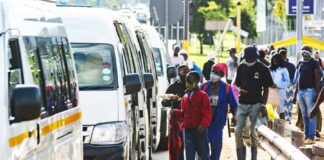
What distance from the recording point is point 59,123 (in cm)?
964

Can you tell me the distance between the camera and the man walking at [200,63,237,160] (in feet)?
50.6

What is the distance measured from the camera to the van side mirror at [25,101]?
22.8 feet

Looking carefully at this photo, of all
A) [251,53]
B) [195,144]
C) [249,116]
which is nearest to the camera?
[195,144]

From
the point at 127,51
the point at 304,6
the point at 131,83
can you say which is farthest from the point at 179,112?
the point at 304,6

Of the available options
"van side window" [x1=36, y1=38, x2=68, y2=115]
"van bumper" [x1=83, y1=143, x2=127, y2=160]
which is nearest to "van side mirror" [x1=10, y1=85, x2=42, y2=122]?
"van side window" [x1=36, y1=38, x2=68, y2=115]

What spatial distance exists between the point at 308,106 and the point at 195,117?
6.58m

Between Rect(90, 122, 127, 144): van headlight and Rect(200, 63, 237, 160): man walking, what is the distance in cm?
293

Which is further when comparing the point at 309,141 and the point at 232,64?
the point at 232,64

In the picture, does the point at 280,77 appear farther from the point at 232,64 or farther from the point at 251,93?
the point at 232,64

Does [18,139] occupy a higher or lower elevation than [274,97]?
higher

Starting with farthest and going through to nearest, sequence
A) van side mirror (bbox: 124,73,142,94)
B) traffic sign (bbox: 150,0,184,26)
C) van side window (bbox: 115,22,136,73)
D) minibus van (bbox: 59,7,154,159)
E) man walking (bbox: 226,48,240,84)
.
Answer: man walking (bbox: 226,48,240,84) < traffic sign (bbox: 150,0,184,26) < van side window (bbox: 115,22,136,73) < van side mirror (bbox: 124,73,142,94) < minibus van (bbox: 59,7,154,159)

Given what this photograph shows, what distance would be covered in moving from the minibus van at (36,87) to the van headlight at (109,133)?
1.37m

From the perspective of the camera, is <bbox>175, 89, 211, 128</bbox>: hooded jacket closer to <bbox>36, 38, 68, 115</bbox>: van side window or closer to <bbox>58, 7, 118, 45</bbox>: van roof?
<bbox>58, 7, 118, 45</bbox>: van roof

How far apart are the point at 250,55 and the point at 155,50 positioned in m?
7.59
